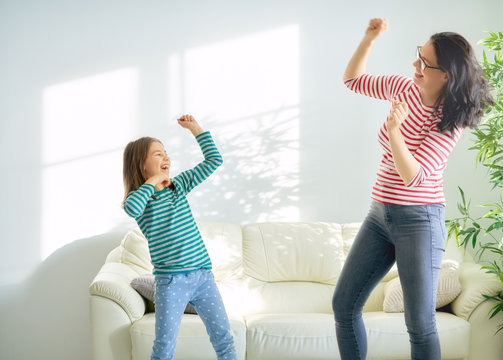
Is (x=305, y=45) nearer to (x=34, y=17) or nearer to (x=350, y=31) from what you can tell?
(x=350, y=31)

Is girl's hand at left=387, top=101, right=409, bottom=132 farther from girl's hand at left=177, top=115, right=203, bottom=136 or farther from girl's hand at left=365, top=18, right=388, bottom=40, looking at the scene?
girl's hand at left=177, top=115, right=203, bottom=136

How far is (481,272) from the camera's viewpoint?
116 inches

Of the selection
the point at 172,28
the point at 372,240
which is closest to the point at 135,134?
the point at 172,28

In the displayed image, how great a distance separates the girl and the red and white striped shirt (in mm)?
717

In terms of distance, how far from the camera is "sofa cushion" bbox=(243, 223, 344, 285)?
325 centimetres

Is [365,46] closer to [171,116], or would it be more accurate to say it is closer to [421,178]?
[421,178]

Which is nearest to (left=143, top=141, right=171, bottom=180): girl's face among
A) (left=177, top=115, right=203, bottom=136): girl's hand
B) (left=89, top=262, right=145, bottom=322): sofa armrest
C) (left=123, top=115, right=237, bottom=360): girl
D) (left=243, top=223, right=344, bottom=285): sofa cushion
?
(left=123, top=115, right=237, bottom=360): girl

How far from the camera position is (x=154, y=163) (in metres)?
2.18

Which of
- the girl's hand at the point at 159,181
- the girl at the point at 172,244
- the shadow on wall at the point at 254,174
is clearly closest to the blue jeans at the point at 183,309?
the girl at the point at 172,244

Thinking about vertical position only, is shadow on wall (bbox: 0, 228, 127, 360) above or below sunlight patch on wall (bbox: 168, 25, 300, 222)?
below

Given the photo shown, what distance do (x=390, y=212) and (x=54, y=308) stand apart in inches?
103

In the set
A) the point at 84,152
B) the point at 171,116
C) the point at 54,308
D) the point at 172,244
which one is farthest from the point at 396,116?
the point at 54,308

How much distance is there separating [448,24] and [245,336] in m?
2.57

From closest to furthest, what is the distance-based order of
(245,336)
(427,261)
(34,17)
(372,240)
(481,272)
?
(427,261), (372,240), (245,336), (481,272), (34,17)
